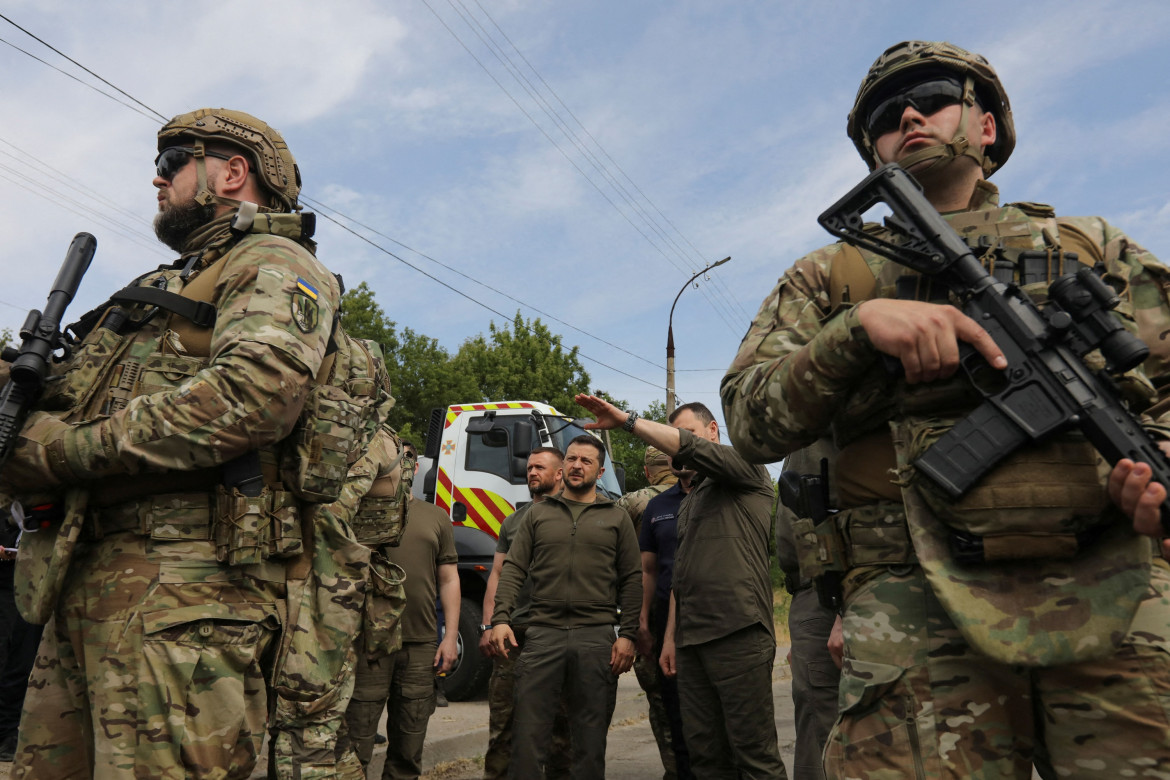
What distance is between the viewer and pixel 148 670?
7.18ft

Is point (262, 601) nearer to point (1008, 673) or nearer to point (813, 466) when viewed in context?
point (1008, 673)

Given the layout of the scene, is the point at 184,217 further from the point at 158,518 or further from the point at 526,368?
the point at 526,368

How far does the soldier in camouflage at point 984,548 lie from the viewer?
1.62 metres

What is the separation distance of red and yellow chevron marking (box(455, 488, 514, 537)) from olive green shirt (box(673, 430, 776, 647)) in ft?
14.7

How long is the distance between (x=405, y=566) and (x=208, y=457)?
3.36 metres

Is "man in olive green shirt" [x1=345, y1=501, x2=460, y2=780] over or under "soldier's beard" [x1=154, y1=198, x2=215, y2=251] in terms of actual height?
under

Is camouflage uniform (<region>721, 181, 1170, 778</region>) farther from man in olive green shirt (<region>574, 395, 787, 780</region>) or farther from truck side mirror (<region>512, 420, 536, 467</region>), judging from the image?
truck side mirror (<region>512, 420, 536, 467</region>)

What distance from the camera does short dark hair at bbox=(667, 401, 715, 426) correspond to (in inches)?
204

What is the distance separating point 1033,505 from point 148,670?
1988 millimetres

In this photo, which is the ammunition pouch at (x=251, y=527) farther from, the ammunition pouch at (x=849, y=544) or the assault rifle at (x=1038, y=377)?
the assault rifle at (x=1038, y=377)

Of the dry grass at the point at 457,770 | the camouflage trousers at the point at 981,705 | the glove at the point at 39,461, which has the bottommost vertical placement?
the dry grass at the point at 457,770

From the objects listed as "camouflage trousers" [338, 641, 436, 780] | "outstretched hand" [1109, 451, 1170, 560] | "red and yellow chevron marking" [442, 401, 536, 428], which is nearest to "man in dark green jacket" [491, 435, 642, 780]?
"camouflage trousers" [338, 641, 436, 780]

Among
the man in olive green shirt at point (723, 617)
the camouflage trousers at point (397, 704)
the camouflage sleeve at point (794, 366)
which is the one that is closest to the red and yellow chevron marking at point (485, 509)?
the camouflage trousers at point (397, 704)

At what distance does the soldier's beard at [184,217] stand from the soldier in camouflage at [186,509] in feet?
0.46
